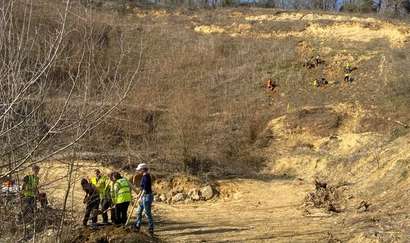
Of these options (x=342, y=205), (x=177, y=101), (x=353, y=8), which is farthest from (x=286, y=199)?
(x=353, y=8)

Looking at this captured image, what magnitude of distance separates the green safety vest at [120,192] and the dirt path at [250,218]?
4.80 feet

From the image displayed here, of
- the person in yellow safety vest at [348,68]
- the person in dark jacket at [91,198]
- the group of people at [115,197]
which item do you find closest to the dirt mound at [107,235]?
the group of people at [115,197]

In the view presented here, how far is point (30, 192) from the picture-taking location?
818cm

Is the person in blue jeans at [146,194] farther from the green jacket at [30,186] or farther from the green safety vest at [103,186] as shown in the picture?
the green jacket at [30,186]

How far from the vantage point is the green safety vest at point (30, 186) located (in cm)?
791

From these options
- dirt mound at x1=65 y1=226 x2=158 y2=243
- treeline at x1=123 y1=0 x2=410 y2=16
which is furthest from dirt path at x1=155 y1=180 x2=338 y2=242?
treeline at x1=123 y1=0 x2=410 y2=16

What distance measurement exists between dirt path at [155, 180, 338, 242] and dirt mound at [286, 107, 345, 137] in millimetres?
5581

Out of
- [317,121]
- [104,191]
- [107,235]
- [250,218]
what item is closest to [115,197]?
[104,191]

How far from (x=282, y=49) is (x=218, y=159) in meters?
13.4

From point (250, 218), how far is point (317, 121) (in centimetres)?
1106

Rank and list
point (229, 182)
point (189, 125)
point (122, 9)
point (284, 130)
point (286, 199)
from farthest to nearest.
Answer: point (122, 9) → point (284, 130) → point (189, 125) → point (229, 182) → point (286, 199)

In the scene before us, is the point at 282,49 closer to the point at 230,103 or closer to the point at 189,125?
the point at 230,103

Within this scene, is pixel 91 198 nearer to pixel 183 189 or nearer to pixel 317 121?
pixel 183 189

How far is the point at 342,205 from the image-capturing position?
16.8 m
